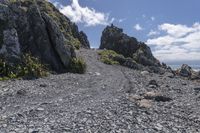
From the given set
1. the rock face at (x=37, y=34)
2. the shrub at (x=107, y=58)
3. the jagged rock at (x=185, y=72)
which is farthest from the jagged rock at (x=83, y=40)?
the rock face at (x=37, y=34)

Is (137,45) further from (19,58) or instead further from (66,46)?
(19,58)

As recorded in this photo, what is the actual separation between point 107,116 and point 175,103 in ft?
37.1

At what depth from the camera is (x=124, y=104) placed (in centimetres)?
3241

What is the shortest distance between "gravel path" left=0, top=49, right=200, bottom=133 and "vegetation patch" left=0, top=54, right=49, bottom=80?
2.87 m

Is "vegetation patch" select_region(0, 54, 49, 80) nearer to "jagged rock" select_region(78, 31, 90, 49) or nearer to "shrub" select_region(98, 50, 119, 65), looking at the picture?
"shrub" select_region(98, 50, 119, 65)

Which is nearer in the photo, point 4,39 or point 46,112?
point 46,112

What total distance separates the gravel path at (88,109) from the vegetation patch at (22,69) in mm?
2866

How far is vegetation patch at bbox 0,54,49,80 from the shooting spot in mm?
44094

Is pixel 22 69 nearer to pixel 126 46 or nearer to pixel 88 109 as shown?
pixel 88 109

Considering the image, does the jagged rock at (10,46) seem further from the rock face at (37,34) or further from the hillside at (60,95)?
the rock face at (37,34)

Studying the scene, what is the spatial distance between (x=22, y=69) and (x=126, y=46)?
63482mm

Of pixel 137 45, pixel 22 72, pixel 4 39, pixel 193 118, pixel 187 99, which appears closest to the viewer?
pixel 193 118

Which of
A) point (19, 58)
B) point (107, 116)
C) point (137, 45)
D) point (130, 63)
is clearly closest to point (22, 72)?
point (19, 58)

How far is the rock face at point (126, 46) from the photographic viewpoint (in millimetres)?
92875
